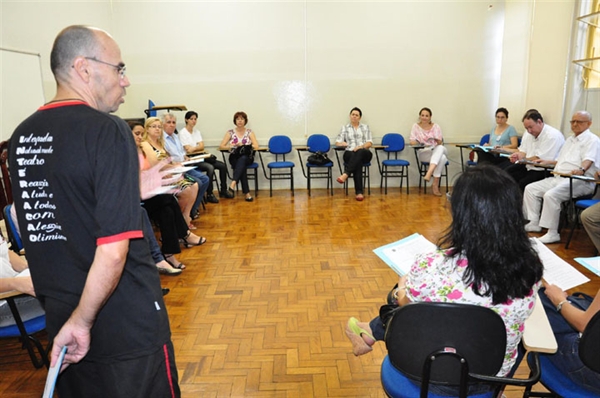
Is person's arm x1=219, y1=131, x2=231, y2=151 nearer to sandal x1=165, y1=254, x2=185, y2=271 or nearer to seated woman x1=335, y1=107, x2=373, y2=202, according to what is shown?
seated woman x1=335, y1=107, x2=373, y2=202

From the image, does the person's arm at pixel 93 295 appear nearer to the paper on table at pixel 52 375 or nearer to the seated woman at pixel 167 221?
the paper on table at pixel 52 375

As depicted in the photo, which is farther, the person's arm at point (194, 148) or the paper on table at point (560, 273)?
the person's arm at point (194, 148)

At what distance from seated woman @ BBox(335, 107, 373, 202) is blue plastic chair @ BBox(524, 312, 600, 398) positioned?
5057mm

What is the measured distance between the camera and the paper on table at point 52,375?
41.6 inches

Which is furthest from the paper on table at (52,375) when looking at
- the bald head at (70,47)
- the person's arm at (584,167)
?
the person's arm at (584,167)

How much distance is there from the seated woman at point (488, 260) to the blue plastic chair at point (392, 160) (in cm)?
560

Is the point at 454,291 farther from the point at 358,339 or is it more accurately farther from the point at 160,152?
the point at 160,152

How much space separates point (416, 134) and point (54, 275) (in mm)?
6794

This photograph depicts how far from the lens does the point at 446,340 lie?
132cm

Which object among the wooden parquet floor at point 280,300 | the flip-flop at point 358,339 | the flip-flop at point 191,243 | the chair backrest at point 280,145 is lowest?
the wooden parquet floor at point 280,300

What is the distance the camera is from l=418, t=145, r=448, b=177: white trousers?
272 inches

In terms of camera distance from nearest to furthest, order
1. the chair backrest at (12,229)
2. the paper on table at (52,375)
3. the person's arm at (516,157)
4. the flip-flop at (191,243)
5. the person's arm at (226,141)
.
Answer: the paper on table at (52,375) → the chair backrest at (12,229) → the flip-flop at (191,243) → the person's arm at (516,157) → the person's arm at (226,141)

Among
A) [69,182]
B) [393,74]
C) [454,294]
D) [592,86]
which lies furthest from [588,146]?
[69,182]

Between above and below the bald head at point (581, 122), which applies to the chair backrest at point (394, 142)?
below
